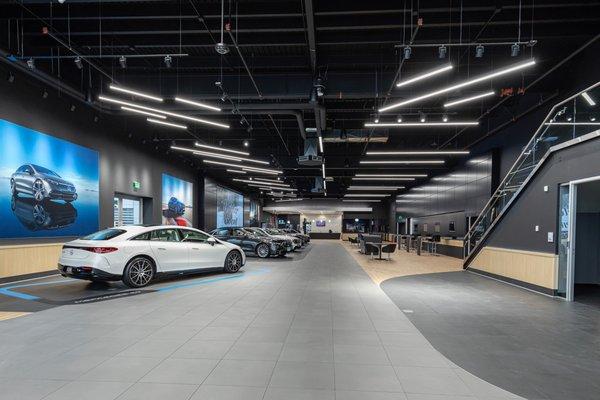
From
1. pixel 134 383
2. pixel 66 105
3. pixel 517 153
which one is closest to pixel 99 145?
pixel 66 105

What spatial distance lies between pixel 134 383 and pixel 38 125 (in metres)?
8.31

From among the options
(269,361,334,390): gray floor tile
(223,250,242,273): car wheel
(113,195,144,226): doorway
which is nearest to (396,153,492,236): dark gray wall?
(223,250,242,273): car wheel

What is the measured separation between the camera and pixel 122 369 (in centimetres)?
315

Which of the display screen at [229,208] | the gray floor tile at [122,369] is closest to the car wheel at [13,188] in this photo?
the gray floor tile at [122,369]

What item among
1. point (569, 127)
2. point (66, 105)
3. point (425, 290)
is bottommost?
point (425, 290)

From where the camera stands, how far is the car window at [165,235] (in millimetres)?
7687

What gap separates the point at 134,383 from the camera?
2881 mm

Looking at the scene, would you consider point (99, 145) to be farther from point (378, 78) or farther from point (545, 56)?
point (545, 56)

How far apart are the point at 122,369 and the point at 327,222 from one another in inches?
1535

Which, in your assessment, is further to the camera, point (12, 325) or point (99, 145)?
point (99, 145)

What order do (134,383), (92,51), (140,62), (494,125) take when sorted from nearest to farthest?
(134,383), (92,51), (140,62), (494,125)

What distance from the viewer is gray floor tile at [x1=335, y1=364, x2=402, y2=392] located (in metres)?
2.87

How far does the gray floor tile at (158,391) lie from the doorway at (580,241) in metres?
7.43

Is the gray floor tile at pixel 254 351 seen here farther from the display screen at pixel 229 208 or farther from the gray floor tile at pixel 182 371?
the display screen at pixel 229 208
